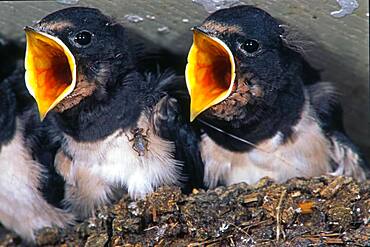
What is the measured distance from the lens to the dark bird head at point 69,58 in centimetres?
270

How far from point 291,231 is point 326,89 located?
2.32ft

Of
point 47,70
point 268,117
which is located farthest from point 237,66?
point 47,70

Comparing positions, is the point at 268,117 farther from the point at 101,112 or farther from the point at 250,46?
the point at 101,112

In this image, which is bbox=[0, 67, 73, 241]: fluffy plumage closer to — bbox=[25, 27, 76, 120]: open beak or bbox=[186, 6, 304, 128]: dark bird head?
bbox=[25, 27, 76, 120]: open beak

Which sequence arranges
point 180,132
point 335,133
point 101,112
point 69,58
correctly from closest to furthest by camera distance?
point 69,58
point 101,112
point 180,132
point 335,133

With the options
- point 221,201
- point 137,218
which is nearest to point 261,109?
point 221,201

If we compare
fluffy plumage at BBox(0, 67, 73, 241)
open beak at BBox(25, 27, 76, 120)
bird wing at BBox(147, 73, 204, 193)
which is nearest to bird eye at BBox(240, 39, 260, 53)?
bird wing at BBox(147, 73, 204, 193)

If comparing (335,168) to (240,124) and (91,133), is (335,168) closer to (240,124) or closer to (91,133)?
(240,124)

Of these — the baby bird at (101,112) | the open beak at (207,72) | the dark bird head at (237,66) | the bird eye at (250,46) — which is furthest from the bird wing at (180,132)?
the bird eye at (250,46)

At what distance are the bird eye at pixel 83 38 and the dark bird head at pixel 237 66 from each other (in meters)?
0.33

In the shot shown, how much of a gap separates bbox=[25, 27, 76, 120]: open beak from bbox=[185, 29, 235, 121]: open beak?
1.18ft

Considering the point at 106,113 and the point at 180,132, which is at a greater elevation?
the point at 106,113

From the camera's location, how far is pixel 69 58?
270cm

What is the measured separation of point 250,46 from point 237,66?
0.09m
